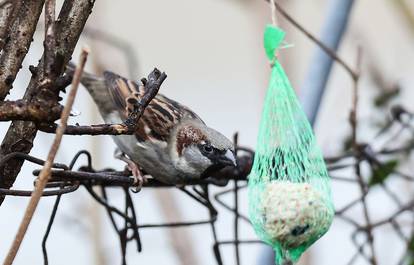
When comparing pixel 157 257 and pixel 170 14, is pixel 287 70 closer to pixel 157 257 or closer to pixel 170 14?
pixel 157 257

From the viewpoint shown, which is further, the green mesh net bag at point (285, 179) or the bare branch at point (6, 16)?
the green mesh net bag at point (285, 179)

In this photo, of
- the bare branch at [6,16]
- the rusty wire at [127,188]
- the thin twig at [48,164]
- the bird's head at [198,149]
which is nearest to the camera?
the thin twig at [48,164]

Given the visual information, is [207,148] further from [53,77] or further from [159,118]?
[53,77]

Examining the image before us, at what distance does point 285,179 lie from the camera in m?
1.71

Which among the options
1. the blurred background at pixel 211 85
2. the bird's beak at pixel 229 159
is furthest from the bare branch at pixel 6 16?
the blurred background at pixel 211 85

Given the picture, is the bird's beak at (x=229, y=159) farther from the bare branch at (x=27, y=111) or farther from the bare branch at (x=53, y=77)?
the bare branch at (x=27, y=111)

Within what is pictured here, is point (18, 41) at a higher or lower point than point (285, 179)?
higher

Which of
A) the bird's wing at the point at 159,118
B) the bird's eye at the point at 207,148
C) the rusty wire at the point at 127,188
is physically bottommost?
the rusty wire at the point at 127,188

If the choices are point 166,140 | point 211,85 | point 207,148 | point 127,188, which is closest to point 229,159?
point 207,148

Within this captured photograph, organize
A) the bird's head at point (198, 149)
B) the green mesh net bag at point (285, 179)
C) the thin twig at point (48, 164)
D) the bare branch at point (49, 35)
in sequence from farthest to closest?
the bird's head at point (198, 149)
the green mesh net bag at point (285, 179)
the bare branch at point (49, 35)
the thin twig at point (48, 164)

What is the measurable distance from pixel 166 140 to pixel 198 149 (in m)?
0.22

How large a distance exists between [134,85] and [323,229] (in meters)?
1.33

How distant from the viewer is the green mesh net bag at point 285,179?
157cm

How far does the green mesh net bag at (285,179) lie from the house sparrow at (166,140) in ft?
1.54
